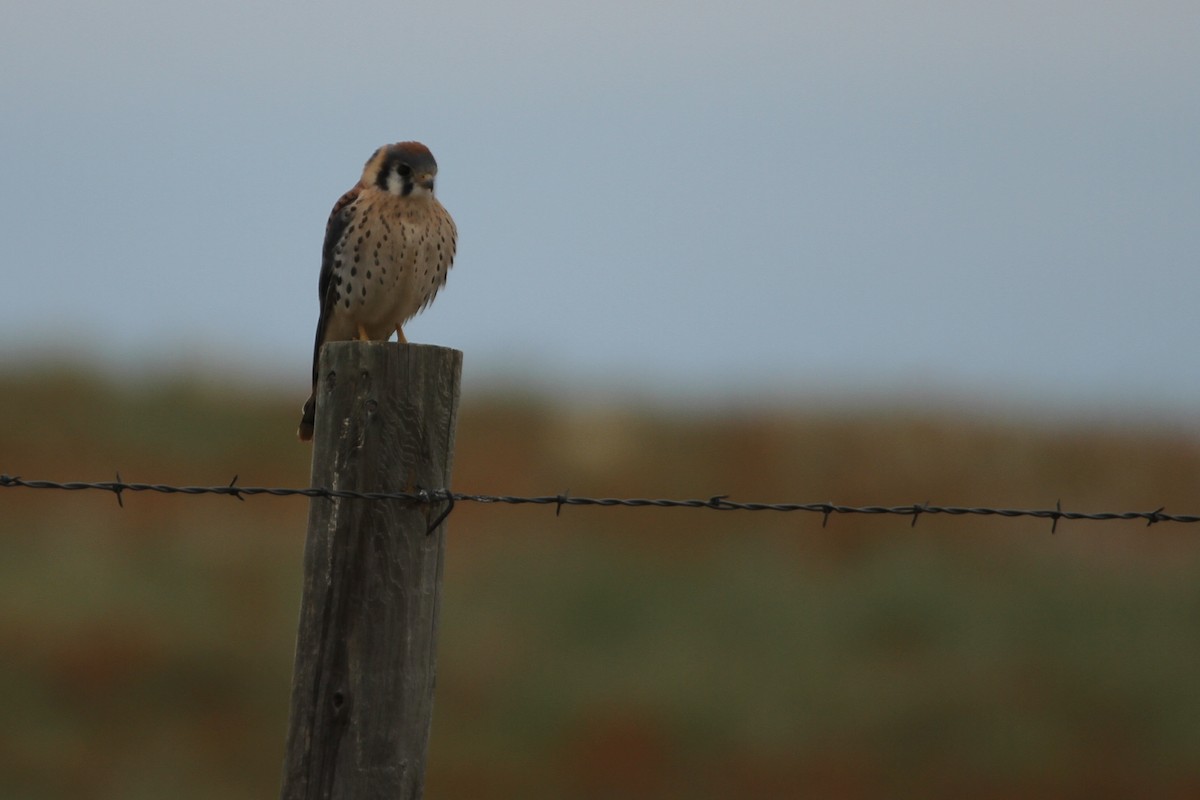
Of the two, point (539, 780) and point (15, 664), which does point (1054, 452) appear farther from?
point (15, 664)

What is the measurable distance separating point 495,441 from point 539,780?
23.0 feet

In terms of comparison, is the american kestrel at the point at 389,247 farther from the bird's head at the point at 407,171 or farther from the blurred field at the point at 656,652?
the blurred field at the point at 656,652

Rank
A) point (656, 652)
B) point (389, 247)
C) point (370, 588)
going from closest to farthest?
point (370, 588) < point (389, 247) < point (656, 652)

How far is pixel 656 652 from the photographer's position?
9.51 m

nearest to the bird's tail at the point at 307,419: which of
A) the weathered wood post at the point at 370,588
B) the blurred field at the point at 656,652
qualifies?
the weathered wood post at the point at 370,588

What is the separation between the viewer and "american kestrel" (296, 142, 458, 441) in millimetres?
5730

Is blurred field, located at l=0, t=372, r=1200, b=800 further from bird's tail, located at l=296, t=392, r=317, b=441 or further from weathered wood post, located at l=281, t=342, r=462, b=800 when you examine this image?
weathered wood post, located at l=281, t=342, r=462, b=800

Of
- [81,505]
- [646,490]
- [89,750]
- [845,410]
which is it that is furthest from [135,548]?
[845,410]

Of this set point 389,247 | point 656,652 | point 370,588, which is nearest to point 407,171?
point 389,247

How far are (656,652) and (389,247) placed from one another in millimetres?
4505

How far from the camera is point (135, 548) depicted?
10.7 m

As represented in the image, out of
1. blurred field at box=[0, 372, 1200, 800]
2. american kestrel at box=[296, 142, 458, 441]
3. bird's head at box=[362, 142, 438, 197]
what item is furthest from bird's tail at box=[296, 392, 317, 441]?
blurred field at box=[0, 372, 1200, 800]

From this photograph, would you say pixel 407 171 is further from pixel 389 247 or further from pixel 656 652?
pixel 656 652

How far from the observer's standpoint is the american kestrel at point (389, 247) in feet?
18.8
